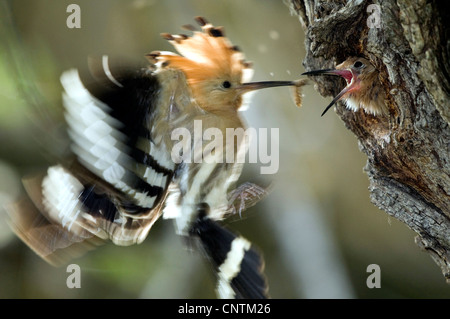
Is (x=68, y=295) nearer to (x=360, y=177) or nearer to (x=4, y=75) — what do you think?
(x=4, y=75)

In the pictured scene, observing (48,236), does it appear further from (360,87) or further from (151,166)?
(360,87)

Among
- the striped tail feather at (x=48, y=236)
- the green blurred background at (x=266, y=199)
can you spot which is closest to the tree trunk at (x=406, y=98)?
the striped tail feather at (x=48, y=236)

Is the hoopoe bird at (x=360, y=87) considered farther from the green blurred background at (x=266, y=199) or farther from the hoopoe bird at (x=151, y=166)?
the green blurred background at (x=266, y=199)

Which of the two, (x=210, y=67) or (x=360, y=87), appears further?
(x=210, y=67)

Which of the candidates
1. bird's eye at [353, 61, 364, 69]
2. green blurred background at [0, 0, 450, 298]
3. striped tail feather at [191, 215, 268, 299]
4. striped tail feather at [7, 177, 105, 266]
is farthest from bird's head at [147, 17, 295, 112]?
green blurred background at [0, 0, 450, 298]

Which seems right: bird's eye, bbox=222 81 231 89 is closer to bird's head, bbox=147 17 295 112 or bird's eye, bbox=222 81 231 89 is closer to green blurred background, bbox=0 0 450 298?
bird's head, bbox=147 17 295 112

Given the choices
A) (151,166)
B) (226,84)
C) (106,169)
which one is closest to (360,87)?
(226,84)
